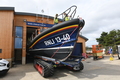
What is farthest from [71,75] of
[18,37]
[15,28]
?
[15,28]

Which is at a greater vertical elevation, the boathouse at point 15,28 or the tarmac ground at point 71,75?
the boathouse at point 15,28

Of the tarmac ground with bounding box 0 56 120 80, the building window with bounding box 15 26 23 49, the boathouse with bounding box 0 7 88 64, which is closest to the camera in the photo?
the tarmac ground with bounding box 0 56 120 80

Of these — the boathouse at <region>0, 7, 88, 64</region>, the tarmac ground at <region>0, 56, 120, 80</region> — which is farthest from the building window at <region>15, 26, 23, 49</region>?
the tarmac ground at <region>0, 56, 120, 80</region>

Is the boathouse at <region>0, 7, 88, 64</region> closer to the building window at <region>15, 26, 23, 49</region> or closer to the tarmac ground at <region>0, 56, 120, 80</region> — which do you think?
the building window at <region>15, 26, 23, 49</region>

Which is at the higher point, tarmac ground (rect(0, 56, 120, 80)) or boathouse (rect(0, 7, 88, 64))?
boathouse (rect(0, 7, 88, 64))

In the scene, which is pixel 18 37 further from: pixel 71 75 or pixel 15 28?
pixel 71 75

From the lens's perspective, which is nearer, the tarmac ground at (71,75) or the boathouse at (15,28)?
the tarmac ground at (71,75)

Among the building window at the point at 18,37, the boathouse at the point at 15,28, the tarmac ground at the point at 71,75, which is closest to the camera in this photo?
the tarmac ground at the point at 71,75

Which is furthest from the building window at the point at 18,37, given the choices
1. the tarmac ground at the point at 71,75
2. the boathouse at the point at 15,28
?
the tarmac ground at the point at 71,75

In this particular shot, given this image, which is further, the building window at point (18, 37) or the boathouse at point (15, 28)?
the building window at point (18, 37)

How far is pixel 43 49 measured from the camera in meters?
5.29

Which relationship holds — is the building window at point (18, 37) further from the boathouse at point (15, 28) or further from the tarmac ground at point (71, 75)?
the tarmac ground at point (71, 75)

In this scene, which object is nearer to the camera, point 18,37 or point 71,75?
point 71,75

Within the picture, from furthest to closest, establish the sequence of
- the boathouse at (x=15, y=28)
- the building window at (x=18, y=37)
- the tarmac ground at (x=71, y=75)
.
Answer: the building window at (x=18, y=37), the boathouse at (x=15, y=28), the tarmac ground at (x=71, y=75)
